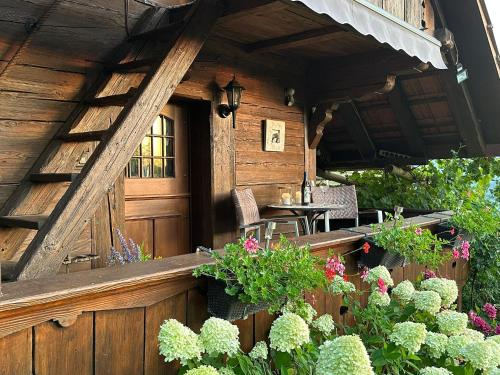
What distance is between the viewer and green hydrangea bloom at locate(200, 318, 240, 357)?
1.45 meters

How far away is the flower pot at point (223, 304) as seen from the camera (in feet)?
5.61

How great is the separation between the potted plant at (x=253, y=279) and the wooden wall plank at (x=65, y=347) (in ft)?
1.32

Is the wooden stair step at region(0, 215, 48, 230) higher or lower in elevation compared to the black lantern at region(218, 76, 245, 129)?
lower

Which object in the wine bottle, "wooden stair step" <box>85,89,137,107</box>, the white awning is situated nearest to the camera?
the white awning

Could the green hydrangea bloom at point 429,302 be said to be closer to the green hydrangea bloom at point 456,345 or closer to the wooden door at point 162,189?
the green hydrangea bloom at point 456,345

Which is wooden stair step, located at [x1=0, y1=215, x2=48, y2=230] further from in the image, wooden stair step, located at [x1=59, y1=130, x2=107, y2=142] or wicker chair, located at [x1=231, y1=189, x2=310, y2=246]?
wicker chair, located at [x1=231, y1=189, x2=310, y2=246]

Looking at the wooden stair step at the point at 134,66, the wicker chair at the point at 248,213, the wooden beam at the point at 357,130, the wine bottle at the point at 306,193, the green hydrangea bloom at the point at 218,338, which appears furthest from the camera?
the wooden beam at the point at 357,130

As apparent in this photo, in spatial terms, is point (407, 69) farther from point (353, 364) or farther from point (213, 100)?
point (353, 364)

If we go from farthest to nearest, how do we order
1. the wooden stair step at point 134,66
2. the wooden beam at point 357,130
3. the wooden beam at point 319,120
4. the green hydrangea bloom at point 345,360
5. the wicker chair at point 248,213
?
the wooden beam at point 357,130 < the wooden beam at point 319,120 < the wicker chair at point 248,213 < the wooden stair step at point 134,66 < the green hydrangea bloom at point 345,360

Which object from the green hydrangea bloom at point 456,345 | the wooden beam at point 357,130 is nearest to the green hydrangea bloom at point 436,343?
the green hydrangea bloom at point 456,345

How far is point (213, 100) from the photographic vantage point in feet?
14.4

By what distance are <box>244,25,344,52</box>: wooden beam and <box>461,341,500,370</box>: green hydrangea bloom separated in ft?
9.14

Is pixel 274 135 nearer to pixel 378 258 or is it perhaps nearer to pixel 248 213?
pixel 248 213

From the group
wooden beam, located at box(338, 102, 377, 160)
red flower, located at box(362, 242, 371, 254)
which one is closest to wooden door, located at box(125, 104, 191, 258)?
red flower, located at box(362, 242, 371, 254)
